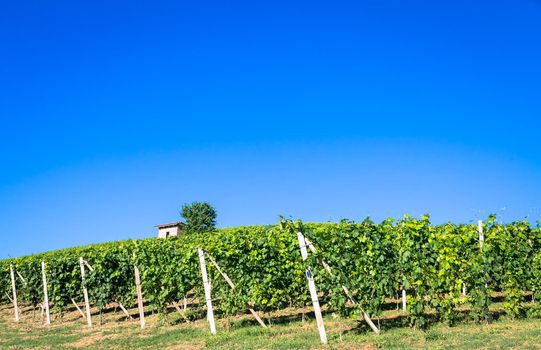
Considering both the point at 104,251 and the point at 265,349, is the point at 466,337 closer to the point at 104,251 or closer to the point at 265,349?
the point at 265,349

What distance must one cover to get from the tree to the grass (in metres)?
34.1

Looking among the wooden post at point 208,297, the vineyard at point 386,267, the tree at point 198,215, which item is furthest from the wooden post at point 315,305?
the tree at point 198,215

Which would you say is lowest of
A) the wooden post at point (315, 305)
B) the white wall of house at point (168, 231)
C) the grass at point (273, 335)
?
the grass at point (273, 335)

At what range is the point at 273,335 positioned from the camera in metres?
11.1

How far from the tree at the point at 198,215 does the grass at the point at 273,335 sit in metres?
34.1

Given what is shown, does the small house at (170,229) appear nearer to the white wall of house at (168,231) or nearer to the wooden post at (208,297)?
the white wall of house at (168,231)

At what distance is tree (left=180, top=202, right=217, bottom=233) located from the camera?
51719mm

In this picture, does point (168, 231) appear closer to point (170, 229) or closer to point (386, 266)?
point (170, 229)

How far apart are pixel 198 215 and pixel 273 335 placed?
42.1 metres

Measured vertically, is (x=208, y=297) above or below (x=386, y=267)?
below

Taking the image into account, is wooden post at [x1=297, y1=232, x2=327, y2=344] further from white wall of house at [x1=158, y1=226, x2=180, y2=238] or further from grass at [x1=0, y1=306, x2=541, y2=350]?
white wall of house at [x1=158, y1=226, x2=180, y2=238]

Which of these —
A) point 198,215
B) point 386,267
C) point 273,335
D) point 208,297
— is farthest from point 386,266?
point 198,215

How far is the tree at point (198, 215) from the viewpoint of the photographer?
170 ft

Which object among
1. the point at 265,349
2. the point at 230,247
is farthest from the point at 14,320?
the point at 265,349
